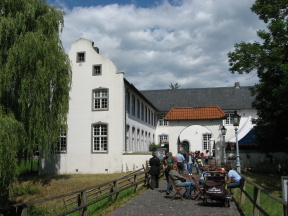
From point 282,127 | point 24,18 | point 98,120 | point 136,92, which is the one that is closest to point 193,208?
point 24,18

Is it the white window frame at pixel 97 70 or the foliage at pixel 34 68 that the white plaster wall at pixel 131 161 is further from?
the foliage at pixel 34 68

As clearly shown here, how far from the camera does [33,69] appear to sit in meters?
15.1

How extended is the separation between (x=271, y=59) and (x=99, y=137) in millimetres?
12962

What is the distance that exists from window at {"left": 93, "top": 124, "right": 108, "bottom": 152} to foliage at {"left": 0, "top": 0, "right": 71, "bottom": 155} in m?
6.59

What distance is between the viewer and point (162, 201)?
423 inches

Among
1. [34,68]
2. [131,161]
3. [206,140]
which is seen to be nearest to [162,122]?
[206,140]

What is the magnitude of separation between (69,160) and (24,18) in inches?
465

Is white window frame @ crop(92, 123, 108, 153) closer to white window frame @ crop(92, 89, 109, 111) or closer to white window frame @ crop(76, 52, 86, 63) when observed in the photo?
white window frame @ crop(92, 89, 109, 111)

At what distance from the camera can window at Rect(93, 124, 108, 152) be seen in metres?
23.7

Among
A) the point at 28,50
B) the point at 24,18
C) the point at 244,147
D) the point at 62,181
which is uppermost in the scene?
the point at 24,18

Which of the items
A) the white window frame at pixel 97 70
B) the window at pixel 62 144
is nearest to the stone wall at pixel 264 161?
the white window frame at pixel 97 70

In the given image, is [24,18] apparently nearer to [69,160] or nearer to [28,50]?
[28,50]

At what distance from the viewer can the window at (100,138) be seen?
77.7ft

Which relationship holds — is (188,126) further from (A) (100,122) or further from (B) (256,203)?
(B) (256,203)
